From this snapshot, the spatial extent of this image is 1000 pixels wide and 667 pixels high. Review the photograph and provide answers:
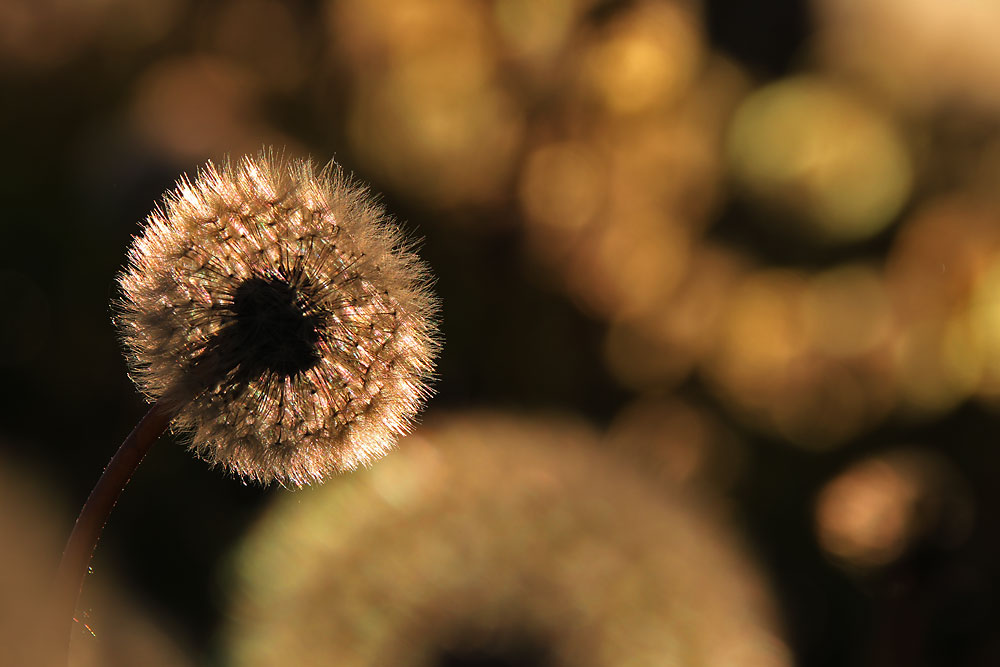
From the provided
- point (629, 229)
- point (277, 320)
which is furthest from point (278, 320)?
point (629, 229)

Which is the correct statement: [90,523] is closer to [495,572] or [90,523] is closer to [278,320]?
[278,320]

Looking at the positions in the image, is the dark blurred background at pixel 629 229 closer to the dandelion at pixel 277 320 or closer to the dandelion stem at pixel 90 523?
the dandelion at pixel 277 320

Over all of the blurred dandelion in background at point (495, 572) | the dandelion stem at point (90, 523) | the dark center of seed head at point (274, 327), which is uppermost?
the dark center of seed head at point (274, 327)

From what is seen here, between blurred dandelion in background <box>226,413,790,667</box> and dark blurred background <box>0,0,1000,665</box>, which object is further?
dark blurred background <box>0,0,1000,665</box>

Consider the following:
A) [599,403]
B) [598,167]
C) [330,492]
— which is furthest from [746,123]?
[330,492]

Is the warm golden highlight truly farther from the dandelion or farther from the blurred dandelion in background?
the blurred dandelion in background

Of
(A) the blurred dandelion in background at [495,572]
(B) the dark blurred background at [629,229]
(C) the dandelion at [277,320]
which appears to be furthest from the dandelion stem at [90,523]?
(B) the dark blurred background at [629,229]

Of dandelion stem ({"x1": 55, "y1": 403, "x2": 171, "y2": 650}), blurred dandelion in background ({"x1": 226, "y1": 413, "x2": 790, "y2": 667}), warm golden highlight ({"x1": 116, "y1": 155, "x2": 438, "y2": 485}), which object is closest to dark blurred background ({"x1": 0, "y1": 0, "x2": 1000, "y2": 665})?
blurred dandelion in background ({"x1": 226, "y1": 413, "x2": 790, "y2": 667})
